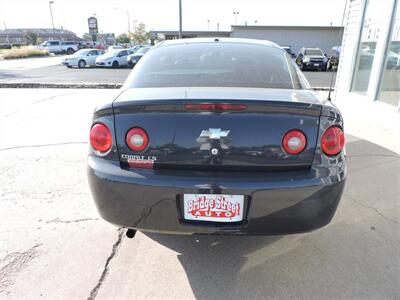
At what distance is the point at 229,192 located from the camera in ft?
6.03

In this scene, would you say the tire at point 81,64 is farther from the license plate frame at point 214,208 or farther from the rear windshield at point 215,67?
the license plate frame at point 214,208

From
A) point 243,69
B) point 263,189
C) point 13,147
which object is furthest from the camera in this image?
point 13,147

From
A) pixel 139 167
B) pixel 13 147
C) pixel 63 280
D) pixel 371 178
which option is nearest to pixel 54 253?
pixel 63 280

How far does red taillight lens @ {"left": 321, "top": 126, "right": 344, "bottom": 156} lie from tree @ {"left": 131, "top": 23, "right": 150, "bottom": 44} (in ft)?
233

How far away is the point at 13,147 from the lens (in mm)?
4762

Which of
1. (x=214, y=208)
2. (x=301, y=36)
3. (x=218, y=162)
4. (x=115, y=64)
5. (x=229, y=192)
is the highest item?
(x=301, y=36)

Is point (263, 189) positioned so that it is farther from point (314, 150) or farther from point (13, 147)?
point (13, 147)

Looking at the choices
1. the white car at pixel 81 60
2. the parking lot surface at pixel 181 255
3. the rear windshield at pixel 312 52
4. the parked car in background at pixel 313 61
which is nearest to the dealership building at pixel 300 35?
the rear windshield at pixel 312 52

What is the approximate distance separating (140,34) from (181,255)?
72385mm

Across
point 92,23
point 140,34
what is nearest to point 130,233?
point 92,23

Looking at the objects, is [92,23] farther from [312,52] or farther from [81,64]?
[312,52]

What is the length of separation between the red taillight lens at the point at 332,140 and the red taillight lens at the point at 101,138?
1362mm

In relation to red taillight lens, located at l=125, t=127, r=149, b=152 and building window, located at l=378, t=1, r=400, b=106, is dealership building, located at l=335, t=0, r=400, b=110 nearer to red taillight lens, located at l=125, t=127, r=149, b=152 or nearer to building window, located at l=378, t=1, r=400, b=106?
building window, located at l=378, t=1, r=400, b=106

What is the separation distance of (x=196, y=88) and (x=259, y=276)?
1417 millimetres
